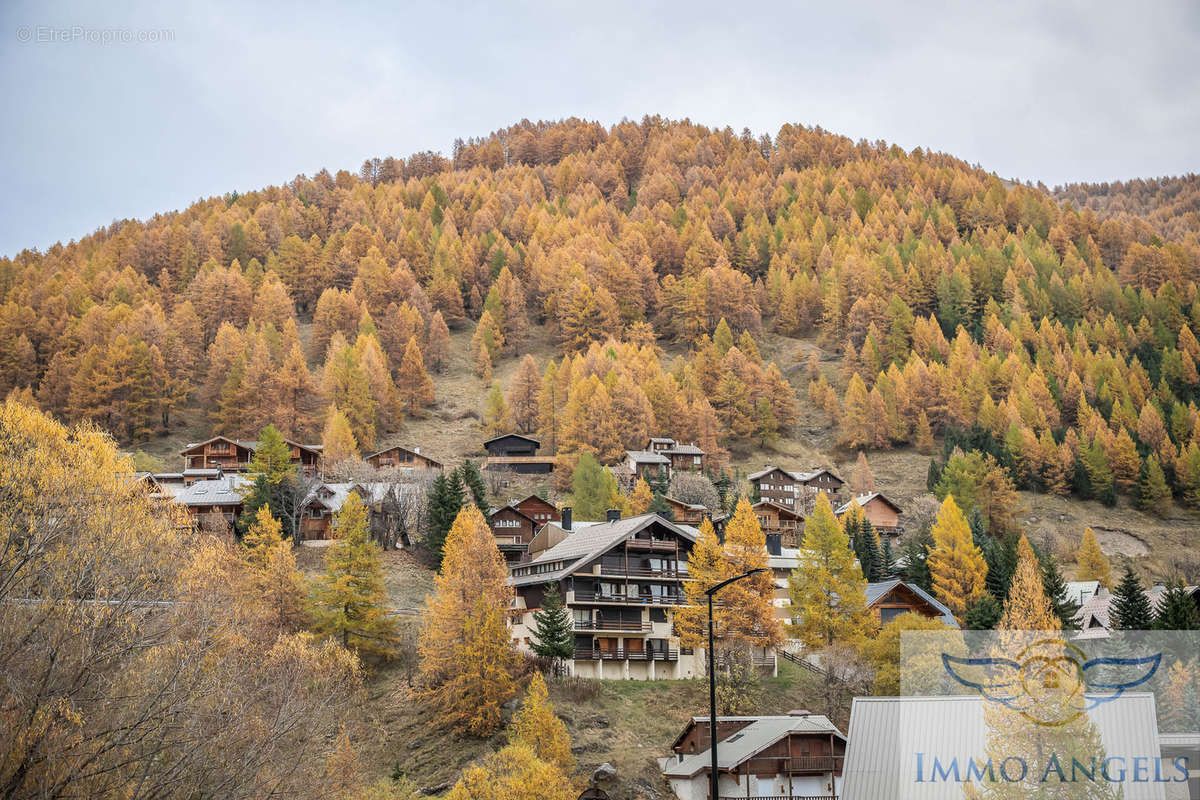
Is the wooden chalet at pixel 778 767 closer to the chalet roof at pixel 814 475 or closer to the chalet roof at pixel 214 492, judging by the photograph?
the chalet roof at pixel 214 492

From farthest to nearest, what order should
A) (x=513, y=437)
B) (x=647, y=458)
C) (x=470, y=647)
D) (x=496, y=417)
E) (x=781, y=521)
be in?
(x=496, y=417)
(x=513, y=437)
(x=647, y=458)
(x=781, y=521)
(x=470, y=647)

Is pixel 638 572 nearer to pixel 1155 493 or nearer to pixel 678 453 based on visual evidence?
pixel 678 453

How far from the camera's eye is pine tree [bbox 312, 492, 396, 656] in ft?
197

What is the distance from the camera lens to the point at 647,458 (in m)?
107

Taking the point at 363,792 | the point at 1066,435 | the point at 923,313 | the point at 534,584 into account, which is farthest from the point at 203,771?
the point at 923,313

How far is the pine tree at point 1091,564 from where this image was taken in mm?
90312

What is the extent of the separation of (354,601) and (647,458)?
50.9 metres

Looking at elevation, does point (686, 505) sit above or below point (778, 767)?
above

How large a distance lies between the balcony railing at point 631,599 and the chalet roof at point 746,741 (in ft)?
46.0

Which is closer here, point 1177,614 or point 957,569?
point 1177,614

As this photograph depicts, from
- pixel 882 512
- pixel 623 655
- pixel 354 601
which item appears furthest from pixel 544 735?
pixel 882 512

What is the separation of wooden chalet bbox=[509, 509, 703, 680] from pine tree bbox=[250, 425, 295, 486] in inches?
1042

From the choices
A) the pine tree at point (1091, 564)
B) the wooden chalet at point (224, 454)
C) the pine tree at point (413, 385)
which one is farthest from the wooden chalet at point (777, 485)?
the wooden chalet at point (224, 454)

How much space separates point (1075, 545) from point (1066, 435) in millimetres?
23592
